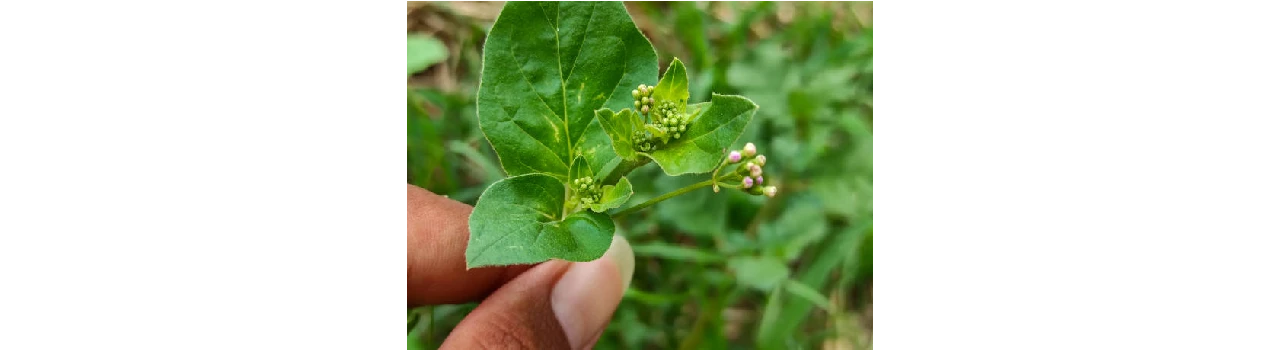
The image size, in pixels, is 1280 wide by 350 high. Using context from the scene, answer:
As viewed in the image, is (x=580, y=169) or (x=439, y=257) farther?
(x=439, y=257)

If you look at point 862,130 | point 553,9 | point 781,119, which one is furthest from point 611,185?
point 862,130

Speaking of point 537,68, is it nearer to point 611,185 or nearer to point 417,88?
point 611,185

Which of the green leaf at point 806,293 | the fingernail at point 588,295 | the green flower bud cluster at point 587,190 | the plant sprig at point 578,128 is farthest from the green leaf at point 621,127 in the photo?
the green leaf at point 806,293

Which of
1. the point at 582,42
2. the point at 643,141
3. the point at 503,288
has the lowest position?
the point at 503,288

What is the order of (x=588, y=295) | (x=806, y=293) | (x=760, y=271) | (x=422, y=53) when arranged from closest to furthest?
(x=588, y=295) → (x=422, y=53) → (x=760, y=271) → (x=806, y=293)

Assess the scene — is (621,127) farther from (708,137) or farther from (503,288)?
(503,288)

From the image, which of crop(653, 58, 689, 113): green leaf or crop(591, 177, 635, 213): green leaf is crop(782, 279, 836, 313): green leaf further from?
crop(653, 58, 689, 113): green leaf

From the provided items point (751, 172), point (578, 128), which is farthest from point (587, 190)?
point (751, 172)
